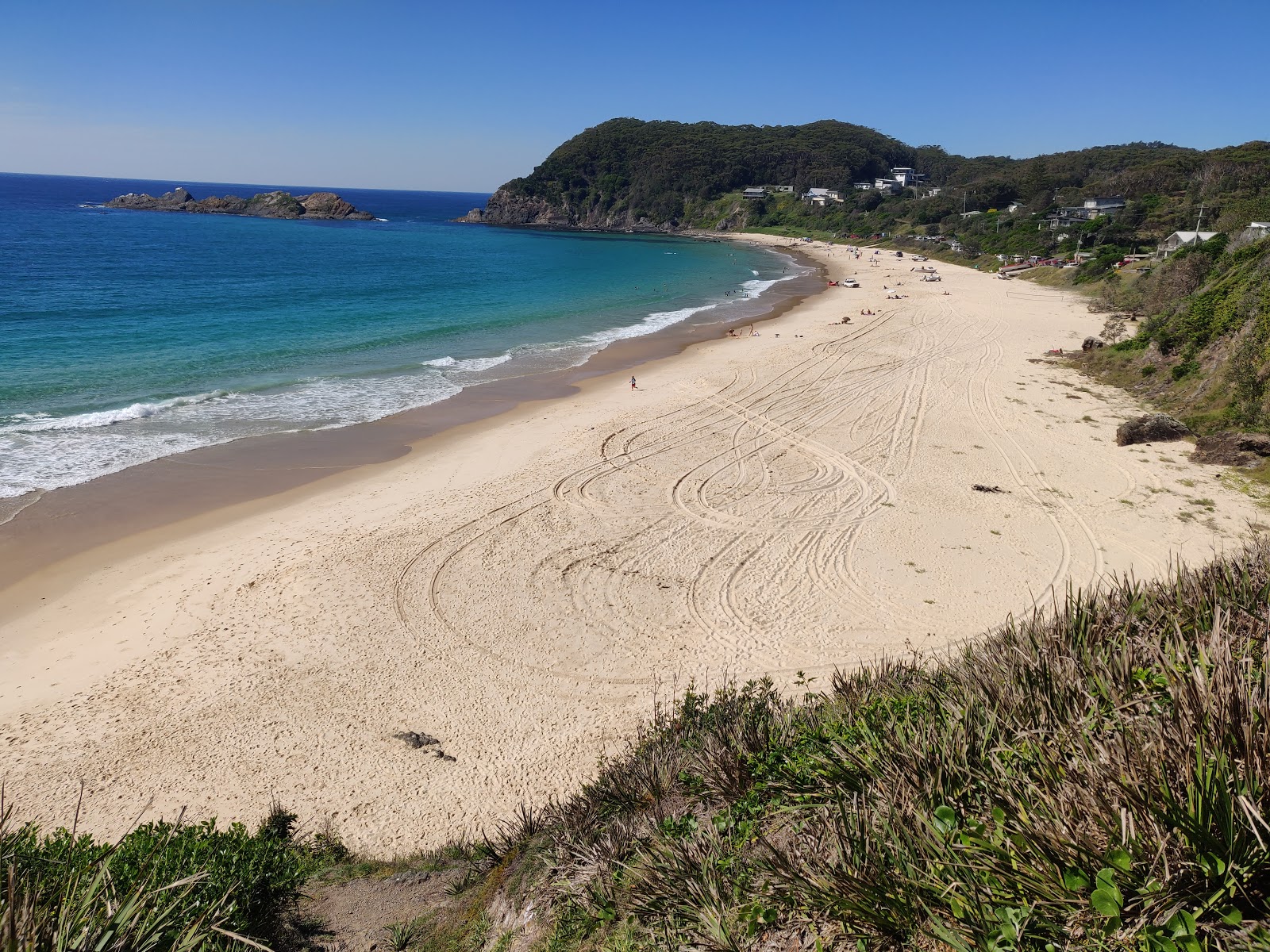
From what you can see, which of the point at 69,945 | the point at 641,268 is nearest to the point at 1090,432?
the point at 69,945

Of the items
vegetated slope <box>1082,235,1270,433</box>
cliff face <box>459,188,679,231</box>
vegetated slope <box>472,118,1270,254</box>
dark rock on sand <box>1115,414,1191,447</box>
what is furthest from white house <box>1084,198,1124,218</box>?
cliff face <box>459,188,679,231</box>

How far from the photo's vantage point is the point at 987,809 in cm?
332

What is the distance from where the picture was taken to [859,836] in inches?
131

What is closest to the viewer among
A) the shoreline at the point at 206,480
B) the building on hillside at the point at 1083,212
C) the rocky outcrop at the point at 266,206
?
the shoreline at the point at 206,480

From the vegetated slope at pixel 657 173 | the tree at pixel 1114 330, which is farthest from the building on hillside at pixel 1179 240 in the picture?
the vegetated slope at pixel 657 173

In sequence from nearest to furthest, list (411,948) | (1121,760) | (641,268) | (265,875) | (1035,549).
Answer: (1121,760) < (411,948) < (265,875) < (1035,549) < (641,268)

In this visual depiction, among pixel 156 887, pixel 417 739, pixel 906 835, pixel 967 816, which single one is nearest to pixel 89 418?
pixel 417 739

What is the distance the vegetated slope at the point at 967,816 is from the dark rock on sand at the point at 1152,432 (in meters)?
14.8

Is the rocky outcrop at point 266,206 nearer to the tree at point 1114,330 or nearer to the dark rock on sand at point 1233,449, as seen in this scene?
the tree at point 1114,330

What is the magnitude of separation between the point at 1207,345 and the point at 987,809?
23321mm

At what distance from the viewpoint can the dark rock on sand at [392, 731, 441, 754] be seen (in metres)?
8.81

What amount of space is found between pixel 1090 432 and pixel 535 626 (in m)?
16.2

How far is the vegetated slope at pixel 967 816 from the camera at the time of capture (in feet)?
8.32

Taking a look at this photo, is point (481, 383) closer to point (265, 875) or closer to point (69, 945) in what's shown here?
point (265, 875)
